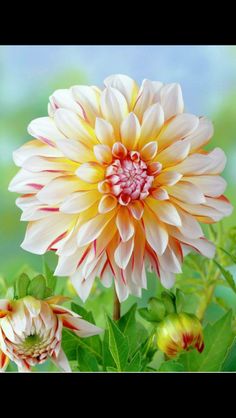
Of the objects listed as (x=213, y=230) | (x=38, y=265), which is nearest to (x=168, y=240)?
(x=213, y=230)

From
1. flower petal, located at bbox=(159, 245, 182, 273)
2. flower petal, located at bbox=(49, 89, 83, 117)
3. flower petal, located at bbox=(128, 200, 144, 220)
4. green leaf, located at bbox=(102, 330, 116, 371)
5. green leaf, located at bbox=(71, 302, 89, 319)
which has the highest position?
flower petal, located at bbox=(49, 89, 83, 117)

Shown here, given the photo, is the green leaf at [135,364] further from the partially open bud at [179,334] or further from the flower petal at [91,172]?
the flower petal at [91,172]

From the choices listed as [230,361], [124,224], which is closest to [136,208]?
[124,224]

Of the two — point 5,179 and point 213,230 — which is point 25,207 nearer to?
A: point 5,179

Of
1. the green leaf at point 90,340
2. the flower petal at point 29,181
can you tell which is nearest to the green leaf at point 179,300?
the green leaf at point 90,340

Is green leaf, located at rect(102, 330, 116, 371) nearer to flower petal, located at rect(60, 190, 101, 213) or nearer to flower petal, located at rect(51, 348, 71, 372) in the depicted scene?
flower petal, located at rect(51, 348, 71, 372)

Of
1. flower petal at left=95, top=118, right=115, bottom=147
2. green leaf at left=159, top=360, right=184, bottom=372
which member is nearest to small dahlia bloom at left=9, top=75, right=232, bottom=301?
flower petal at left=95, top=118, right=115, bottom=147

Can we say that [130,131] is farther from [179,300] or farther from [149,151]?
[179,300]
